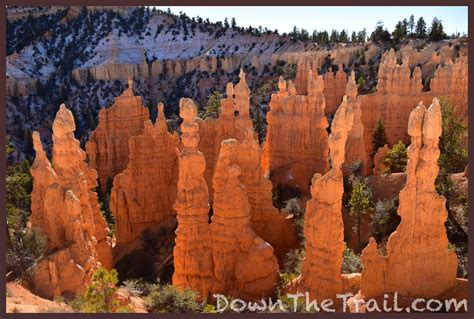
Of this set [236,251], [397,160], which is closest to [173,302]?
[236,251]

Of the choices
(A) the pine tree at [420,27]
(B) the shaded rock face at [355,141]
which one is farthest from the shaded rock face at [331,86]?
(A) the pine tree at [420,27]

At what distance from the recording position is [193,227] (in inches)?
742

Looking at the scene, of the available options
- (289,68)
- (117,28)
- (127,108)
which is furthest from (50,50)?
(127,108)

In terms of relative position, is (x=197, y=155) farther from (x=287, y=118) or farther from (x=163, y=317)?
(x=287, y=118)

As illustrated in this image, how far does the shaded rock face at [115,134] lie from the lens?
120 ft

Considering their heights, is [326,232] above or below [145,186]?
above

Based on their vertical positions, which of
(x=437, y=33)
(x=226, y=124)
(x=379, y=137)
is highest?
(x=437, y=33)

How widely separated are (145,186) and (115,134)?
369 inches

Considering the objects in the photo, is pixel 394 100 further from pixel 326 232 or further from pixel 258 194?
pixel 326 232

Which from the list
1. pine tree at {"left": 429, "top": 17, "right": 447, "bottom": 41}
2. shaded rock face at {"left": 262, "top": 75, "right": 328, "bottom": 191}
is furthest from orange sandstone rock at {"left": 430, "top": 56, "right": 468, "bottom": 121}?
pine tree at {"left": 429, "top": 17, "right": 447, "bottom": 41}

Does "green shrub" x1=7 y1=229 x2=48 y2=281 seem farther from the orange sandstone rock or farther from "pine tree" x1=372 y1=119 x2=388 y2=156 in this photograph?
the orange sandstone rock

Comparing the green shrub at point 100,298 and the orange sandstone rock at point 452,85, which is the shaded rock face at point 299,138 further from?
the green shrub at point 100,298

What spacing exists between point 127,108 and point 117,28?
69472mm

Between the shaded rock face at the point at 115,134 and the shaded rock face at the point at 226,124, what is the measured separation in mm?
8526
